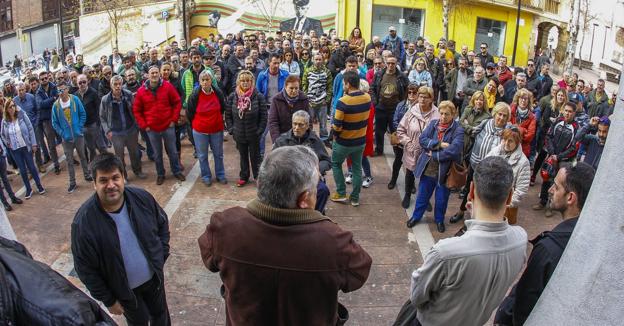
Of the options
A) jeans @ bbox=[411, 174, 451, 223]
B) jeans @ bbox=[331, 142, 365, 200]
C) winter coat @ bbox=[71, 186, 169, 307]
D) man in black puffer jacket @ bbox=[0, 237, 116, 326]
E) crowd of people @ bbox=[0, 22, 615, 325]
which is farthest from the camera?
jeans @ bbox=[331, 142, 365, 200]

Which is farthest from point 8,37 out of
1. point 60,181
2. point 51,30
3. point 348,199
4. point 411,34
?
point 348,199

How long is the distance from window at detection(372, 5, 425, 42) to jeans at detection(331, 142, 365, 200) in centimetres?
2033

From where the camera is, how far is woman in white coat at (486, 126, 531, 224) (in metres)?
6.15

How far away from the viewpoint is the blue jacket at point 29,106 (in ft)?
31.6

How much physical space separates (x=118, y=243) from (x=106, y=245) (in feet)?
0.28

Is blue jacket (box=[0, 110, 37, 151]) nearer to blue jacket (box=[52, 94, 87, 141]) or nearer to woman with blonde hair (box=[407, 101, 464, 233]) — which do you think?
blue jacket (box=[52, 94, 87, 141])

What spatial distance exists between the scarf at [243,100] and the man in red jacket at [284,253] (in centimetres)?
537

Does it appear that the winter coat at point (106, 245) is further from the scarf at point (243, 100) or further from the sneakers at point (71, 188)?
the sneakers at point (71, 188)

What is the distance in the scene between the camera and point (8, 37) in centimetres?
4434

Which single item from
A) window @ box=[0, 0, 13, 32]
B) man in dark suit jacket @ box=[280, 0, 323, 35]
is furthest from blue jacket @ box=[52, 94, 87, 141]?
window @ box=[0, 0, 13, 32]

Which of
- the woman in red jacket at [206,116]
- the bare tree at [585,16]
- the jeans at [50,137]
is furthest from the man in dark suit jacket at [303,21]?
the woman in red jacket at [206,116]

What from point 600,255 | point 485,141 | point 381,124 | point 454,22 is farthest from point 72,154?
point 454,22

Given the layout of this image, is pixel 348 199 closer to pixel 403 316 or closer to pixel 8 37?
pixel 403 316

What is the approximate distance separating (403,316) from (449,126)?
376 centimetres
